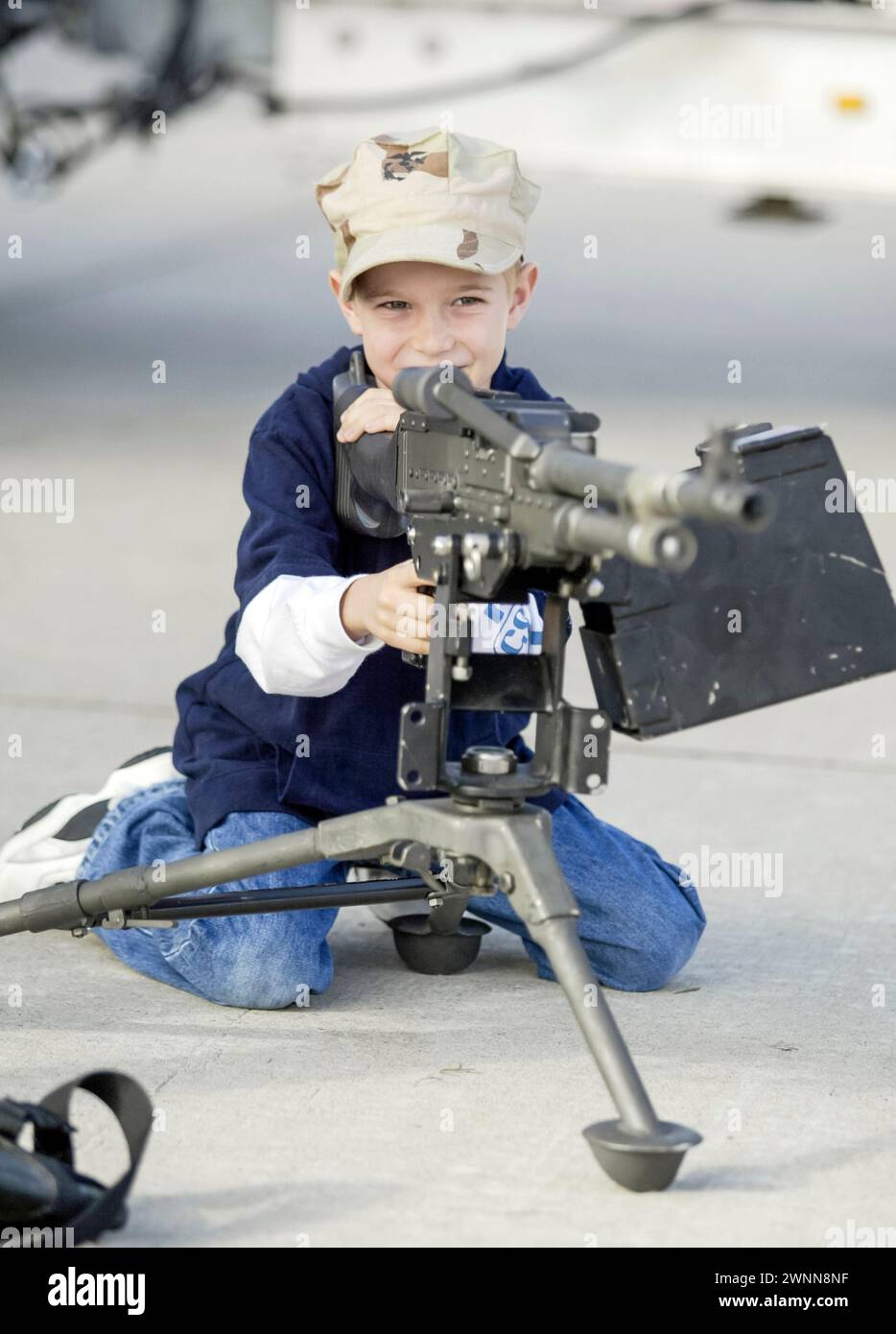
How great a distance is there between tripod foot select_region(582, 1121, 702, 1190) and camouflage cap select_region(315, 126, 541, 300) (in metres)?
1.25

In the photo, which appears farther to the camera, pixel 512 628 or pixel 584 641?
pixel 512 628

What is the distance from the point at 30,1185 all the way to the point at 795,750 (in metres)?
3.09

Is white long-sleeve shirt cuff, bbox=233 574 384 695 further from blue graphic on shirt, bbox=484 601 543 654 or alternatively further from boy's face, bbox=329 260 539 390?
boy's face, bbox=329 260 539 390

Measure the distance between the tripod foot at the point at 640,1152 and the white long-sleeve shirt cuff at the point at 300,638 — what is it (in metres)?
0.75

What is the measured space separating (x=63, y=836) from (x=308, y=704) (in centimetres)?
63

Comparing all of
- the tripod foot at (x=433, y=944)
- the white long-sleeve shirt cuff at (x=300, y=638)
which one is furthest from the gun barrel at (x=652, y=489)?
the tripod foot at (x=433, y=944)

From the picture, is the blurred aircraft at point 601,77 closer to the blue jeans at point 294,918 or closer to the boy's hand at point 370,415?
the blue jeans at point 294,918

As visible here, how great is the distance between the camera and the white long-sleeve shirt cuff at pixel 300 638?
2.78 metres

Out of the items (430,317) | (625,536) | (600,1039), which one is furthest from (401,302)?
(600,1039)

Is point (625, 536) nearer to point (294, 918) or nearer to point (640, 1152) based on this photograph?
point (640, 1152)

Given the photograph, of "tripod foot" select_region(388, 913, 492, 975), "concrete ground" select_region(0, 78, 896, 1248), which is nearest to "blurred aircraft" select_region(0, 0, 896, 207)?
"concrete ground" select_region(0, 78, 896, 1248)

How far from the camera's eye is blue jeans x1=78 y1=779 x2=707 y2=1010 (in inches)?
123

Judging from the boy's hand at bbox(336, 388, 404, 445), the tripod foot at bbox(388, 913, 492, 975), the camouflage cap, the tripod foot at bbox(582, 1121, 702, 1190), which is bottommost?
the tripod foot at bbox(582, 1121, 702, 1190)

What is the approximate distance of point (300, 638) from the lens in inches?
111
